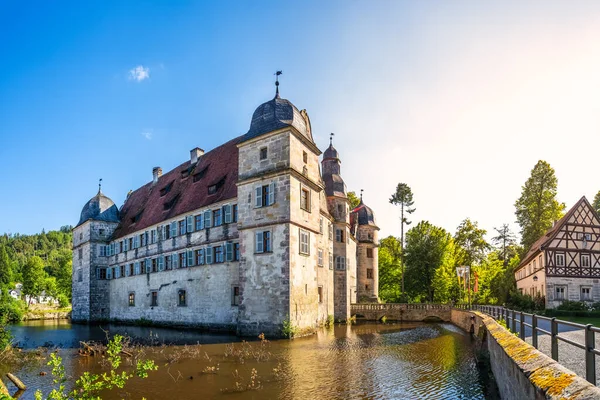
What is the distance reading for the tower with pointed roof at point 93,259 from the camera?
3800 cm

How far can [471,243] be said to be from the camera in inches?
2029

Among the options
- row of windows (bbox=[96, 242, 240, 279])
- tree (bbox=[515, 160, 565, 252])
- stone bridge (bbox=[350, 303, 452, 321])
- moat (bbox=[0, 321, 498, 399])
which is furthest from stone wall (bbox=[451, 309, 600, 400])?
tree (bbox=[515, 160, 565, 252])

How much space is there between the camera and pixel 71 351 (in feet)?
61.0

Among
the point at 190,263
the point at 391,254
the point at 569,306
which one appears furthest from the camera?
the point at 391,254

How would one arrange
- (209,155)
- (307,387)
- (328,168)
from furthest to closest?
(328,168), (209,155), (307,387)

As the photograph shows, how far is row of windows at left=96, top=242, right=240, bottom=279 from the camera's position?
2538cm

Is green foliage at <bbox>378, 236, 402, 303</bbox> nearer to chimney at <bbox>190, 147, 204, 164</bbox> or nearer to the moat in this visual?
chimney at <bbox>190, 147, 204, 164</bbox>

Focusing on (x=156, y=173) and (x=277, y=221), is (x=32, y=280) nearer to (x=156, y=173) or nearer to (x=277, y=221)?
(x=156, y=173)

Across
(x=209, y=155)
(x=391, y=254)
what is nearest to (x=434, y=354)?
(x=209, y=155)

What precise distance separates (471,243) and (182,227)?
1457 inches

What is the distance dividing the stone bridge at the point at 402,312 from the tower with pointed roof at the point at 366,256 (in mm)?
5234

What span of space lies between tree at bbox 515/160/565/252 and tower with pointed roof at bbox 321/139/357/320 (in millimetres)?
21961

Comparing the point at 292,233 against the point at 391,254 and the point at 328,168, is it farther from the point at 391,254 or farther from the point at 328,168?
the point at 391,254

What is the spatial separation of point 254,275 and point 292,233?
127 inches
